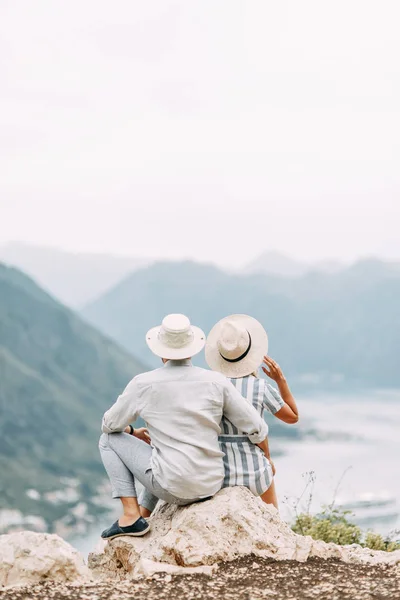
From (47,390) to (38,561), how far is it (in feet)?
377

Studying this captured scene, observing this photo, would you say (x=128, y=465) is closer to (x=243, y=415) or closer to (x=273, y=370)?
(x=243, y=415)

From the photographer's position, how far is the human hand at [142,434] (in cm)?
524

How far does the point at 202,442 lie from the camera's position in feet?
15.9

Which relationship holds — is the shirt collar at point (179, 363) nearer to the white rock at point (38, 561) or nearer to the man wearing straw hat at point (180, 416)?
the man wearing straw hat at point (180, 416)

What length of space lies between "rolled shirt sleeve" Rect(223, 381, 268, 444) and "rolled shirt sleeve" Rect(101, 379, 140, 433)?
1.80 feet

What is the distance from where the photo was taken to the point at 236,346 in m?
5.17

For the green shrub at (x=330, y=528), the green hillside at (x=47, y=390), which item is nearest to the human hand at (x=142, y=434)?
the green shrub at (x=330, y=528)

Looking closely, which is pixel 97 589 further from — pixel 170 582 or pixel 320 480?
pixel 320 480

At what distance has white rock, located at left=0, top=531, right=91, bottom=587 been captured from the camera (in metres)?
4.60

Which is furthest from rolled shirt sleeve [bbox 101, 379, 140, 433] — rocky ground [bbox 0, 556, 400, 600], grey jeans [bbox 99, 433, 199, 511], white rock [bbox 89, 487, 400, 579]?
rocky ground [bbox 0, 556, 400, 600]

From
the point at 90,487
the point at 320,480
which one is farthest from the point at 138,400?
the point at 90,487

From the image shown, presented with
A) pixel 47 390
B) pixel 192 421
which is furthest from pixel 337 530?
pixel 47 390

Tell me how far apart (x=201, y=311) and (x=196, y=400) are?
124690 millimetres

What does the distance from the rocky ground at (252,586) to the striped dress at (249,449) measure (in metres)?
0.53
